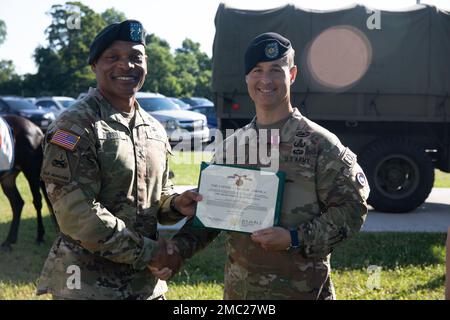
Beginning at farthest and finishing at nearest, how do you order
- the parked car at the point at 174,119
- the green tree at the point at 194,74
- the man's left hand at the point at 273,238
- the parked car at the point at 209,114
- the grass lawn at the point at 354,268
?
the green tree at the point at 194,74, the parked car at the point at 209,114, the parked car at the point at 174,119, the grass lawn at the point at 354,268, the man's left hand at the point at 273,238

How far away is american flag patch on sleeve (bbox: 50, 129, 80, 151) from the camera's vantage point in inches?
81.0

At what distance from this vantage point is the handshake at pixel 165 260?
7.32 ft

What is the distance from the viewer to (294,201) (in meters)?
2.18

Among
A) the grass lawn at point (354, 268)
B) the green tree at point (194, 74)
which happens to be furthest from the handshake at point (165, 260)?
the green tree at point (194, 74)

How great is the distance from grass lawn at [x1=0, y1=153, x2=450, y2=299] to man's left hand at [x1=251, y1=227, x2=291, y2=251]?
224 cm

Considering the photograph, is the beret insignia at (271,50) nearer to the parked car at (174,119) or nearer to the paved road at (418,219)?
the paved road at (418,219)

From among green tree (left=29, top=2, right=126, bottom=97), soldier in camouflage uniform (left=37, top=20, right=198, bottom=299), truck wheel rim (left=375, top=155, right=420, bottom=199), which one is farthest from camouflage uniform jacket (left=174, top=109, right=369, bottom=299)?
green tree (left=29, top=2, right=126, bottom=97)

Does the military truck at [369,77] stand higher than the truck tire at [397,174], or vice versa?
A: the military truck at [369,77]

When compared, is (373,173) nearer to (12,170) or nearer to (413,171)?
→ (413,171)

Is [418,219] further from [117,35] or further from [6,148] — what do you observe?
[117,35]

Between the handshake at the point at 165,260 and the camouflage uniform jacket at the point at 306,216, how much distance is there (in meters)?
0.24

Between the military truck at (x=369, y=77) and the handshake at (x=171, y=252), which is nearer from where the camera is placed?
the handshake at (x=171, y=252)
